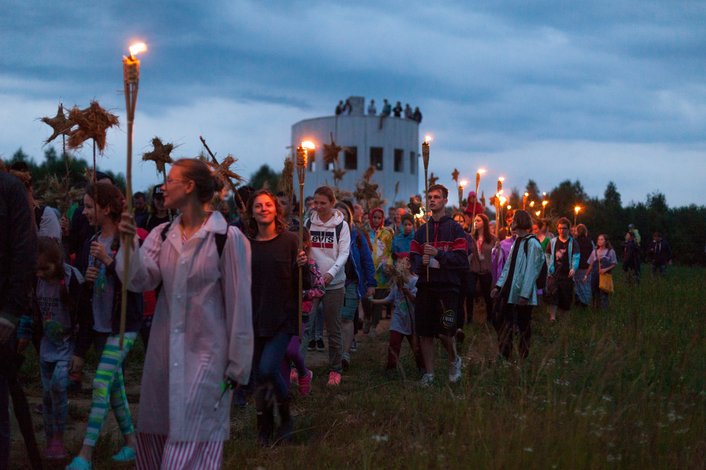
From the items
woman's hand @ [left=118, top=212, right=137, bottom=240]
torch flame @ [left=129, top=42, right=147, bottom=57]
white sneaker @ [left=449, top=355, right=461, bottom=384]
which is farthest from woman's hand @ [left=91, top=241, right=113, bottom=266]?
white sneaker @ [left=449, top=355, right=461, bottom=384]

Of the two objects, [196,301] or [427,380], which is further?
[427,380]

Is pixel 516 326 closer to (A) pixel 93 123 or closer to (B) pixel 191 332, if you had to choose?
(A) pixel 93 123

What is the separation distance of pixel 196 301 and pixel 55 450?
233 cm

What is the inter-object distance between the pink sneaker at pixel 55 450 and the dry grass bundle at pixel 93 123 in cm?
201

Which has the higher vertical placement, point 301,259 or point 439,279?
point 301,259

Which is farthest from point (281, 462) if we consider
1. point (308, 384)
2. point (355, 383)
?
point (355, 383)

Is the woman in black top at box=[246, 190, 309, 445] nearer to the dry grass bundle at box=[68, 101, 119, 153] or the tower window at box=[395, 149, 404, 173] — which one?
the dry grass bundle at box=[68, 101, 119, 153]

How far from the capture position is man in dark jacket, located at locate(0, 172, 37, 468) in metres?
4.72

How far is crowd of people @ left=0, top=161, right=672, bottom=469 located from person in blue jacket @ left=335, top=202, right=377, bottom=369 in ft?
0.06

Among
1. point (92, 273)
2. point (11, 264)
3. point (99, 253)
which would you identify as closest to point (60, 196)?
point (92, 273)

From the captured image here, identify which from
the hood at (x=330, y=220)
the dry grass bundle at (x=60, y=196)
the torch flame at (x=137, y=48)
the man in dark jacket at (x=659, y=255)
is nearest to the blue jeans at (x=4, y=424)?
the torch flame at (x=137, y=48)

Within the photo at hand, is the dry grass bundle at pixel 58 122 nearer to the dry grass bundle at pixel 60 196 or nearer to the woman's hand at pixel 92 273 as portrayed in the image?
the woman's hand at pixel 92 273

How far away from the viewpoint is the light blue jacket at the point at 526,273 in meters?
9.66

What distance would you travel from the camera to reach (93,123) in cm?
629
